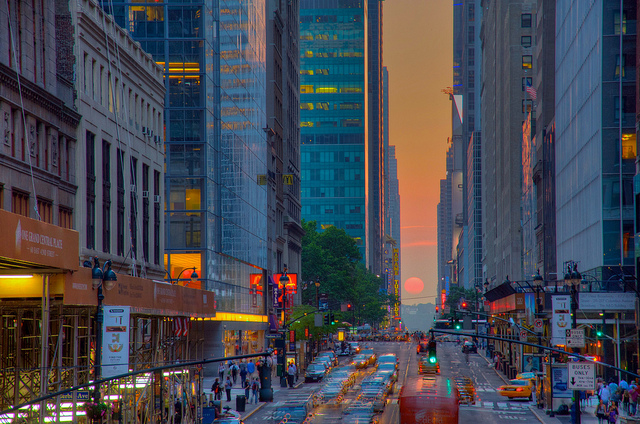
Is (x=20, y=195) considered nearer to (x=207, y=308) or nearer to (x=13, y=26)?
(x=13, y=26)

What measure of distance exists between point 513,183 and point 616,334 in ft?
247

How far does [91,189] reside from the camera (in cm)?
4847

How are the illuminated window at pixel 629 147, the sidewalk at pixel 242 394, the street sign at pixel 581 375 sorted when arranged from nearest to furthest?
the street sign at pixel 581 375 < the sidewalk at pixel 242 394 < the illuminated window at pixel 629 147

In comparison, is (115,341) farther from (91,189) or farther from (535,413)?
(535,413)

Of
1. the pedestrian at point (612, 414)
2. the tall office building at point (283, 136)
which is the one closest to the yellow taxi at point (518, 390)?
the pedestrian at point (612, 414)

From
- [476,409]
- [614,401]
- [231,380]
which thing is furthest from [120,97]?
[614,401]

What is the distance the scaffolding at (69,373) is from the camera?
28.7 metres

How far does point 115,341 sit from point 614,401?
31845mm

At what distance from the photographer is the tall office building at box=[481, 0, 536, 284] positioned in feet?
445

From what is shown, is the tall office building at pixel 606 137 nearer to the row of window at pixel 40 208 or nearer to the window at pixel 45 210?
the row of window at pixel 40 208

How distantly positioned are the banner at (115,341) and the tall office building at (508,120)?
107123 millimetres

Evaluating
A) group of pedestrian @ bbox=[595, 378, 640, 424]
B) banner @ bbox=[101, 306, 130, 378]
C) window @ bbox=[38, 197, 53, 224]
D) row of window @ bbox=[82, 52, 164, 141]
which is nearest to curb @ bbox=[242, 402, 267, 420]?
window @ bbox=[38, 197, 53, 224]

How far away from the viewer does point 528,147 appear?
114 m

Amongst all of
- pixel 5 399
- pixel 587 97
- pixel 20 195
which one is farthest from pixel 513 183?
pixel 5 399
